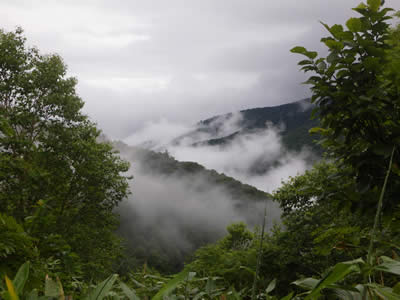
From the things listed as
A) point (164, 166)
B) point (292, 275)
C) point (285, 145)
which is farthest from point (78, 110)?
point (285, 145)

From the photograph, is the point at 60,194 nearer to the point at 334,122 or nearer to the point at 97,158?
the point at 97,158

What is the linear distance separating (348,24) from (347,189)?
1460mm

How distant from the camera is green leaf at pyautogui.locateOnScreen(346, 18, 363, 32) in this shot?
297 centimetres

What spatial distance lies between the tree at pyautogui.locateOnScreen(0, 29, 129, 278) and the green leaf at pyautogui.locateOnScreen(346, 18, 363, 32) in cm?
1888

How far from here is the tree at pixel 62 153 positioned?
65.5 feet

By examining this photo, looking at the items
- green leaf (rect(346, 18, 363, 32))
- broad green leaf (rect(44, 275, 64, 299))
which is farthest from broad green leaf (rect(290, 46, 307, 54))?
broad green leaf (rect(44, 275, 64, 299))

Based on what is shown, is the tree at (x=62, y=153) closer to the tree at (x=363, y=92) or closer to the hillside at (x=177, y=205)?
the tree at (x=363, y=92)

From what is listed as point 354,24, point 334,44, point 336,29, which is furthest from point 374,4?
point 334,44

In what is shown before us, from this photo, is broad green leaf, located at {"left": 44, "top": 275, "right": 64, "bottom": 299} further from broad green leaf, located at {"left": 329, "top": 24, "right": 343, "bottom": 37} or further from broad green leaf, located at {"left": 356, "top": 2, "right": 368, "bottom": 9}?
broad green leaf, located at {"left": 356, "top": 2, "right": 368, "bottom": 9}

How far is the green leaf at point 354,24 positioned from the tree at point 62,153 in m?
18.9

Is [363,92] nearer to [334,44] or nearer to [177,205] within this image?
[334,44]

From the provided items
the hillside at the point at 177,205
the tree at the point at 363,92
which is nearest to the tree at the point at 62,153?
the tree at the point at 363,92

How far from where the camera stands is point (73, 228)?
1969 cm

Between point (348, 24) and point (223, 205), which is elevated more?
point (348, 24)
